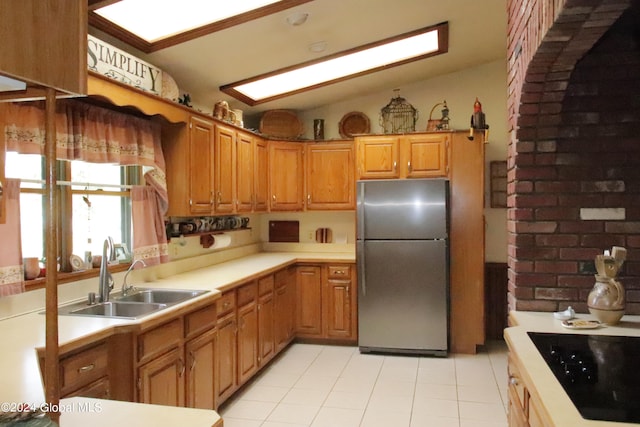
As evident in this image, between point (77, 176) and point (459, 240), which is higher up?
point (77, 176)

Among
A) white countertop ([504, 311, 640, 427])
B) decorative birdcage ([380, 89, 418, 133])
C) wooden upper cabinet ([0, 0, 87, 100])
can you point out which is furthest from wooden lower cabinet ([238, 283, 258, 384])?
wooden upper cabinet ([0, 0, 87, 100])

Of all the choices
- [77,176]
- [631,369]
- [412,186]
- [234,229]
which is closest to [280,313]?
[234,229]

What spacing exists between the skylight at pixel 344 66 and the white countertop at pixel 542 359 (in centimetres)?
241

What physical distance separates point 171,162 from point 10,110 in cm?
117

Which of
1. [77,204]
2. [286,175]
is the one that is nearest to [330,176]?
[286,175]

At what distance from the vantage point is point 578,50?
1.81 meters

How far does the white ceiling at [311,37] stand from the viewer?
299 cm

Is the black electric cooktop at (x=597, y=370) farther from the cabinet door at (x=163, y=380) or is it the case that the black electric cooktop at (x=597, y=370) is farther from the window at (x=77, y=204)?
the window at (x=77, y=204)

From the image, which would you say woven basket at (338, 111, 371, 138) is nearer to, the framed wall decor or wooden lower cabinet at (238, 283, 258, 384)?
the framed wall decor

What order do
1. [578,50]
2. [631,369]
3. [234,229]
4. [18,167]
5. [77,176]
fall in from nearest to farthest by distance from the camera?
[631,369] → [578,50] → [18,167] → [77,176] → [234,229]

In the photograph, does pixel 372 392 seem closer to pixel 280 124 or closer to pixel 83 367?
pixel 83 367

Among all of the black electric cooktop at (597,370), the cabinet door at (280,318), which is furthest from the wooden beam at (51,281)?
the cabinet door at (280,318)

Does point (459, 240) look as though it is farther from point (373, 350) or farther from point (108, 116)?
point (108, 116)

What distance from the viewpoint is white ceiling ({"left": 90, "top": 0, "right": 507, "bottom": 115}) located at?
9.80ft
